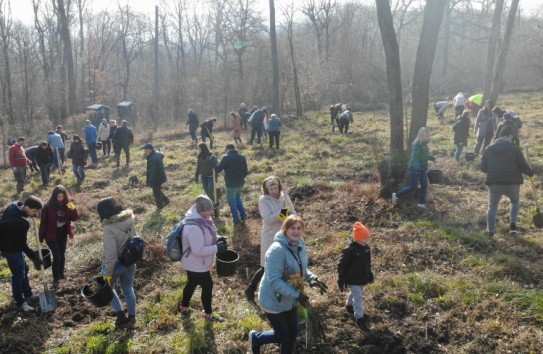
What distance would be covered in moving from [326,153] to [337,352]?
37.9ft

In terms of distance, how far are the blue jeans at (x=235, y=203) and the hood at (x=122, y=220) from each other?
4.04m

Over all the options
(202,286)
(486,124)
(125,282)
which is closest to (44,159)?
(125,282)

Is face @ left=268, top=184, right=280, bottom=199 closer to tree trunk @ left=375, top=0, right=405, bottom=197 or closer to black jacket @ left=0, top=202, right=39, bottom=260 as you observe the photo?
black jacket @ left=0, top=202, right=39, bottom=260

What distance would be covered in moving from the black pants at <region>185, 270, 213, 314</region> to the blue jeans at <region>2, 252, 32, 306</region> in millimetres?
2279

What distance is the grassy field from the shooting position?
5.10 metres

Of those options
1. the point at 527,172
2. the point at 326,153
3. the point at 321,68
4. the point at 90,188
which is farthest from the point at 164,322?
the point at 321,68

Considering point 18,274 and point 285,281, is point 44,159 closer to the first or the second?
point 18,274

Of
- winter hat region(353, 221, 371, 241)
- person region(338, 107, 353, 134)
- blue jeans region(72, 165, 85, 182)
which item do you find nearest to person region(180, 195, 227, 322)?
winter hat region(353, 221, 371, 241)

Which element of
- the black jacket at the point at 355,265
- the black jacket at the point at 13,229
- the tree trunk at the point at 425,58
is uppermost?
the tree trunk at the point at 425,58

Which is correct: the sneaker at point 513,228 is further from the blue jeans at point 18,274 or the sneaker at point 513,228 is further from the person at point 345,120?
the person at point 345,120

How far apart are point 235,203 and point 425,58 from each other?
5.95m

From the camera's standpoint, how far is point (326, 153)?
1608 cm

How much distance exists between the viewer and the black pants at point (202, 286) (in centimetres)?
528

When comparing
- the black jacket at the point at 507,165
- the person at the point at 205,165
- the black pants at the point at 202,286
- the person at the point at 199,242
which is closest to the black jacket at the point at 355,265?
the person at the point at 199,242
